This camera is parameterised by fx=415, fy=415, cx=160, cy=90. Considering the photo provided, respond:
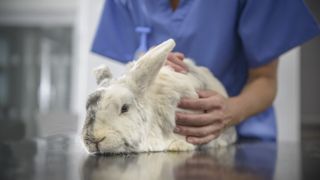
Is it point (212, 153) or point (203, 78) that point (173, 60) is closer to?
point (203, 78)

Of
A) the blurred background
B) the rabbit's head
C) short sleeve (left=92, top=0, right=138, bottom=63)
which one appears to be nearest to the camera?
the rabbit's head

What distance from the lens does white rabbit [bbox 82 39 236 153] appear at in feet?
1.79

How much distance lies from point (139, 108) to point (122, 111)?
3cm

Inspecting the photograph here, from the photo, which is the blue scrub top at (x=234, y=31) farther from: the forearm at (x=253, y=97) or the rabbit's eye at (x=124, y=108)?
the rabbit's eye at (x=124, y=108)

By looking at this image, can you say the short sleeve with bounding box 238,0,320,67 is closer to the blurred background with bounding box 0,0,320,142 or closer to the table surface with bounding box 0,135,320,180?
the table surface with bounding box 0,135,320,180

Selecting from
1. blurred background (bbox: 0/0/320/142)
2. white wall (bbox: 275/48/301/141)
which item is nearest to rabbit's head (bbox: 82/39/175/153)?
white wall (bbox: 275/48/301/141)

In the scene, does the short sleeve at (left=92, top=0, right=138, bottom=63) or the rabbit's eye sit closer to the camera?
the rabbit's eye

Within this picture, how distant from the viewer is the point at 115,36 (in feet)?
3.25

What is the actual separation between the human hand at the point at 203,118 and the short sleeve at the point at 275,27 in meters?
0.16

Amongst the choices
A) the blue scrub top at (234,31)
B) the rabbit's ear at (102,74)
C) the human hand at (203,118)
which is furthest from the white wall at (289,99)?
the rabbit's ear at (102,74)

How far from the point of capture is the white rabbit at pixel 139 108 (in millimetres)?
545

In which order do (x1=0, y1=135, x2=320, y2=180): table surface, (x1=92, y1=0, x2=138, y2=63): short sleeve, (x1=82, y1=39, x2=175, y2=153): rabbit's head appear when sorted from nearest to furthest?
(x1=0, y1=135, x2=320, y2=180): table surface → (x1=82, y1=39, x2=175, y2=153): rabbit's head → (x1=92, y1=0, x2=138, y2=63): short sleeve

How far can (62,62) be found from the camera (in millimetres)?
2842

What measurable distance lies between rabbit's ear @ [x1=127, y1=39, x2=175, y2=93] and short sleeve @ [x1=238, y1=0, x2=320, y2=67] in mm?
265
